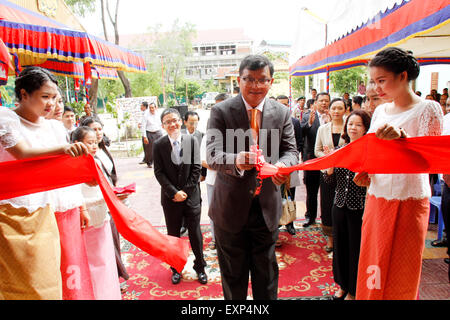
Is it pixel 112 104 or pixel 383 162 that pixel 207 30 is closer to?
pixel 112 104

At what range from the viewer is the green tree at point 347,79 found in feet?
49.2

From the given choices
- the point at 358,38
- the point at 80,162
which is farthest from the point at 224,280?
the point at 358,38

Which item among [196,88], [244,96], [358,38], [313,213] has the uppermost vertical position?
[196,88]

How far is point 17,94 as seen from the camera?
1.81 meters

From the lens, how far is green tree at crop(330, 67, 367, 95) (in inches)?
590

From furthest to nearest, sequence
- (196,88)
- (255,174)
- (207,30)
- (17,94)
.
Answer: (207,30) < (196,88) < (255,174) < (17,94)

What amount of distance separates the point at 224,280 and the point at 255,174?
785 mm

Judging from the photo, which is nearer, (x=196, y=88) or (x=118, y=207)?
(x=118, y=207)

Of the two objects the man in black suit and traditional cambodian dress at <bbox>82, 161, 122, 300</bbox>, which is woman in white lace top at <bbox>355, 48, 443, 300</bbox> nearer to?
the man in black suit

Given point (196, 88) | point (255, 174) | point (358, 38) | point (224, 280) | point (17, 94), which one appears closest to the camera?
point (17, 94)

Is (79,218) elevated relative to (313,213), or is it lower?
elevated

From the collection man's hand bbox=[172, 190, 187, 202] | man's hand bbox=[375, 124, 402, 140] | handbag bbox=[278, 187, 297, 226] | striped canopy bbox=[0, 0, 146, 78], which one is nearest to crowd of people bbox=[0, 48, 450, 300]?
man's hand bbox=[375, 124, 402, 140]

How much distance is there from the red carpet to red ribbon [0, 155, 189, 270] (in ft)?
3.75

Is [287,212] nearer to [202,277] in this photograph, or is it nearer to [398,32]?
[202,277]
